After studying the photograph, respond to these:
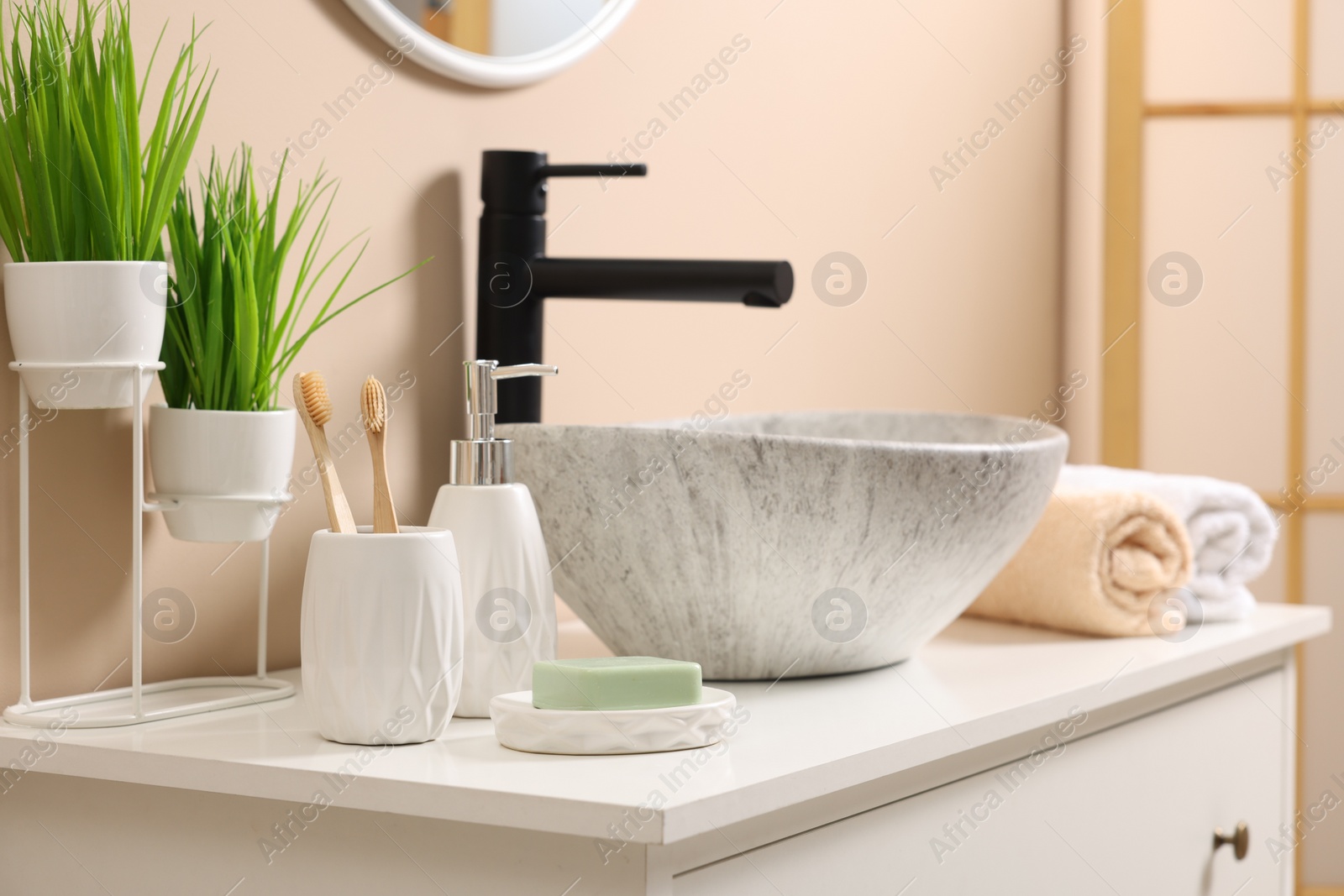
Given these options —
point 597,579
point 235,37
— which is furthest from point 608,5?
point 597,579

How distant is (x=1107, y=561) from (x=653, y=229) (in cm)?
46

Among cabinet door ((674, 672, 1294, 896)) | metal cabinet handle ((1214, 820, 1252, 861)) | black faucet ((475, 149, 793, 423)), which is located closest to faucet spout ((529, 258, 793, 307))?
black faucet ((475, 149, 793, 423))

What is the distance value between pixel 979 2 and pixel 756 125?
1.62 feet

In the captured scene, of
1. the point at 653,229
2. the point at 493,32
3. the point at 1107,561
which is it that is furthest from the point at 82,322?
the point at 1107,561

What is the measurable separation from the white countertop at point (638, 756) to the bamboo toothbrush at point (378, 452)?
0.36 feet

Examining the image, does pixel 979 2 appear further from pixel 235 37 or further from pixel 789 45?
pixel 235 37

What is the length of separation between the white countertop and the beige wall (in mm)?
103

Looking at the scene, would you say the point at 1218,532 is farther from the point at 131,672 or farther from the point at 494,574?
the point at 131,672

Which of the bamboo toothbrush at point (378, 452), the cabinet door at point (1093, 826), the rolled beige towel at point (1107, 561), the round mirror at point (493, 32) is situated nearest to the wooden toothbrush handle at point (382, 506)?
the bamboo toothbrush at point (378, 452)

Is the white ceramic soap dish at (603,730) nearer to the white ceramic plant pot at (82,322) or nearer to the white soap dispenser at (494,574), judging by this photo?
the white soap dispenser at (494,574)

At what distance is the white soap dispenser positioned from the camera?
2.26ft

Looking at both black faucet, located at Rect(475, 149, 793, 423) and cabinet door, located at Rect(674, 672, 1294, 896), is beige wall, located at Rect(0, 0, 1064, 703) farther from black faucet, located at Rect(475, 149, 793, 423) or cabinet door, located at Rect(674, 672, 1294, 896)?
cabinet door, located at Rect(674, 672, 1294, 896)

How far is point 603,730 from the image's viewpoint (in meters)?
0.60

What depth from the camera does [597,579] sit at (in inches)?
31.4
